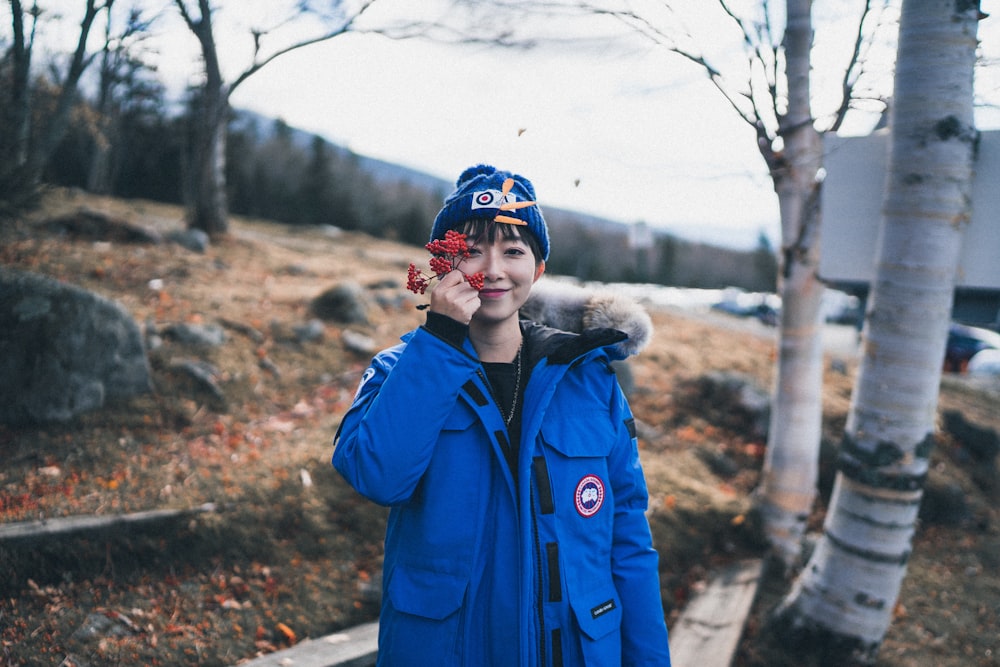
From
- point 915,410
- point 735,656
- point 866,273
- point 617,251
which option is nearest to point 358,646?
point 735,656

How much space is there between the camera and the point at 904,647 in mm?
3695

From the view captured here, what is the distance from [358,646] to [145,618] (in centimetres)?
120

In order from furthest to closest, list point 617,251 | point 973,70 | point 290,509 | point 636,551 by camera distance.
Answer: point 617,251
point 290,509
point 973,70
point 636,551

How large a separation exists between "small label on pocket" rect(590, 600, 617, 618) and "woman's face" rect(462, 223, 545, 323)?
1001 mm

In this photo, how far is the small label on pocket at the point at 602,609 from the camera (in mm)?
1795

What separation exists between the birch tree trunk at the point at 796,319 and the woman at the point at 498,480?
301cm

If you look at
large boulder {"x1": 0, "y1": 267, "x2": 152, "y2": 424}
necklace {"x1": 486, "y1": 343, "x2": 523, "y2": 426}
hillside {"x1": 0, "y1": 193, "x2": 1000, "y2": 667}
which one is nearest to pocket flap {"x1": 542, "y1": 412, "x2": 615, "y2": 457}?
necklace {"x1": 486, "y1": 343, "x2": 523, "y2": 426}

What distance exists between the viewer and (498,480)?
1813mm

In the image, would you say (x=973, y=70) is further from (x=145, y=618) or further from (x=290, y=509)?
(x=145, y=618)

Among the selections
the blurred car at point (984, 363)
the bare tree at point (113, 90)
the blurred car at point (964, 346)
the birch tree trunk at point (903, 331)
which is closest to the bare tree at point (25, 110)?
the bare tree at point (113, 90)

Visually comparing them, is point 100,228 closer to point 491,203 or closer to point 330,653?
point 330,653

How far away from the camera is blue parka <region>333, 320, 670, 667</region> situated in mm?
1685

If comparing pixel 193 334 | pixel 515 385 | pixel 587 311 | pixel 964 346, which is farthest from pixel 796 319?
pixel 964 346

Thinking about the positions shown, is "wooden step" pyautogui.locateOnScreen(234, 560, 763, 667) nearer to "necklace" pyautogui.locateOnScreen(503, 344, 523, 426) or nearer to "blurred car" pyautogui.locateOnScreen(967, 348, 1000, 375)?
"necklace" pyautogui.locateOnScreen(503, 344, 523, 426)
